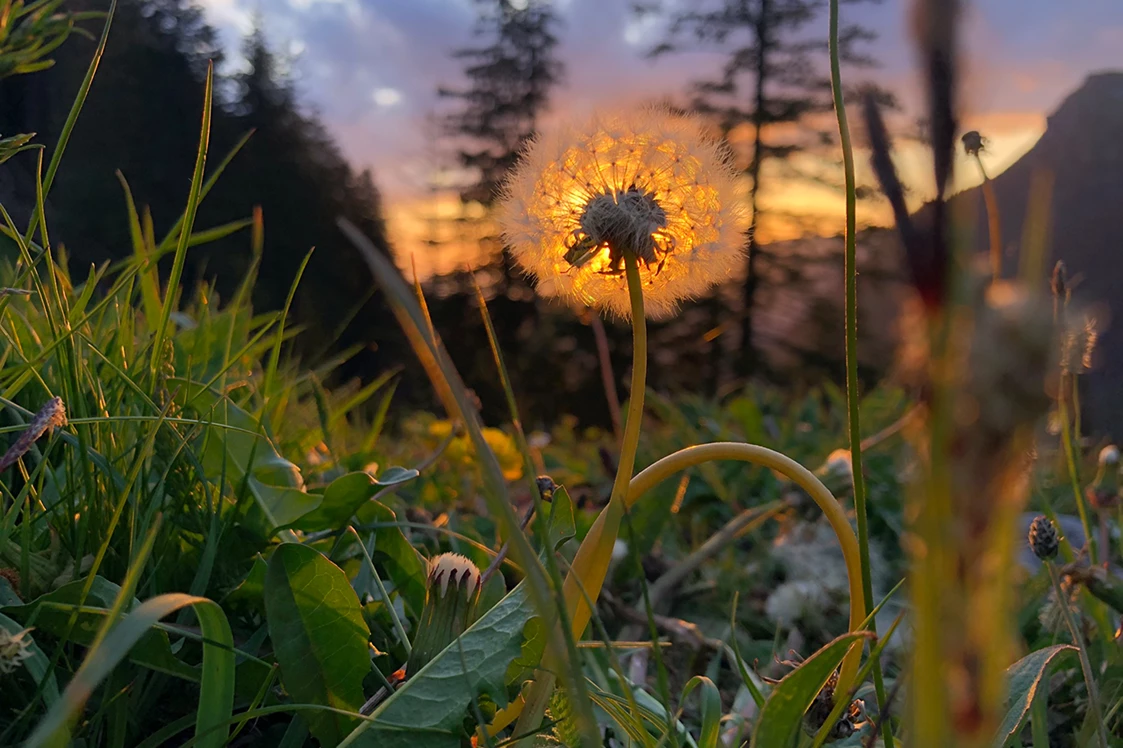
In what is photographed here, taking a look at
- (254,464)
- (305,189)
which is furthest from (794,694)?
(305,189)

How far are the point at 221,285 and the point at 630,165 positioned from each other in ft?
22.3

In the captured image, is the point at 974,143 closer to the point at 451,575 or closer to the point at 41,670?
the point at 451,575

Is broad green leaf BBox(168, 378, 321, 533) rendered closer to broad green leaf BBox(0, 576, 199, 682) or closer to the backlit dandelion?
broad green leaf BBox(0, 576, 199, 682)

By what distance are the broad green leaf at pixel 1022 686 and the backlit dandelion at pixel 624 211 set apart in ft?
1.44

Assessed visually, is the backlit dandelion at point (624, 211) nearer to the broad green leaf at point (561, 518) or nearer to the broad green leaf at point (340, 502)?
the broad green leaf at point (561, 518)

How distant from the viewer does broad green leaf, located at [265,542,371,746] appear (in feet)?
2.10

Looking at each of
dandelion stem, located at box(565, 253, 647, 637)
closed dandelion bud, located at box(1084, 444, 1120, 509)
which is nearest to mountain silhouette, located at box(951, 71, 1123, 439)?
closed dandelion bud, located at box(1084, 444, 1120, 509)

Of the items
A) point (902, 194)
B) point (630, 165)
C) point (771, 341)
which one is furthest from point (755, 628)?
point (771, 341)

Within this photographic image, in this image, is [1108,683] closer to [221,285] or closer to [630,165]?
[630,165]

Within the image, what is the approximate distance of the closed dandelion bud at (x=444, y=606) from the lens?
2.15 ft

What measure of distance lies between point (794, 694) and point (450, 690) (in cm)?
28

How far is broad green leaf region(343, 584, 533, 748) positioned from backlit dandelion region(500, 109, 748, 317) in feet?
0.97

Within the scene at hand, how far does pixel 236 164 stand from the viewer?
9555 millimetres

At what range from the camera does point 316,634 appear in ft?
2.13
